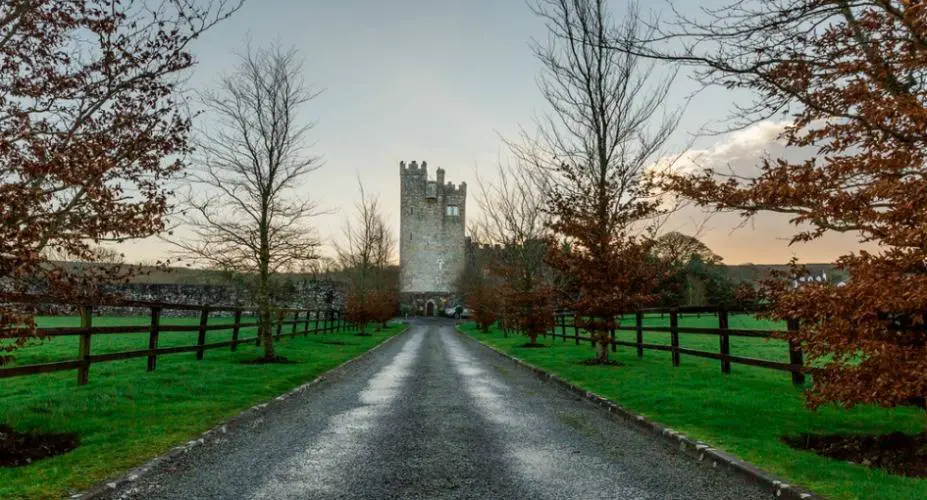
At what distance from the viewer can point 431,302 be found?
8906cm

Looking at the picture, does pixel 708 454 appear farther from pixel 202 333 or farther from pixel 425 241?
pixel 425 241

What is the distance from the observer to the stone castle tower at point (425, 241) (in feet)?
294

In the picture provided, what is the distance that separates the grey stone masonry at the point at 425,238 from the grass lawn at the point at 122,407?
74530 mm

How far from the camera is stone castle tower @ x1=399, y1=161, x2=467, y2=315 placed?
89750 millimetres

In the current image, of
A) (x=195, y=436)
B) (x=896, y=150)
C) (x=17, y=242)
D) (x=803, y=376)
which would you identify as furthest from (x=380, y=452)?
(x=803, y=376)

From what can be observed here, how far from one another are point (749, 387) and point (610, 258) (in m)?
5.63

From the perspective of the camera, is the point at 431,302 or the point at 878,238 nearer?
the point at 878,238

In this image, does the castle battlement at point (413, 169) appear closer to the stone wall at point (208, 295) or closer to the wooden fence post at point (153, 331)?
the stone wall at point (208, 295)

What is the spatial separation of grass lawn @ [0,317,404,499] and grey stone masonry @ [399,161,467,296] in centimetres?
7453

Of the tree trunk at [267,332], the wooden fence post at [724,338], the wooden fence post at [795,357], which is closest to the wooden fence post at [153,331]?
the tree trunk at [267,332]

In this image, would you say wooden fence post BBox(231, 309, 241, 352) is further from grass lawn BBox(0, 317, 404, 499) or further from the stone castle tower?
the stone castle tower

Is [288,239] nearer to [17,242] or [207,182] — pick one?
[207,182]

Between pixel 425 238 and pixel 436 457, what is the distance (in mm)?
84618

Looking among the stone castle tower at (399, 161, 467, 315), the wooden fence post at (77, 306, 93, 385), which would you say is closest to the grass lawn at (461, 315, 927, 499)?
the wooden fence post at (77, 306, 93, 385)
